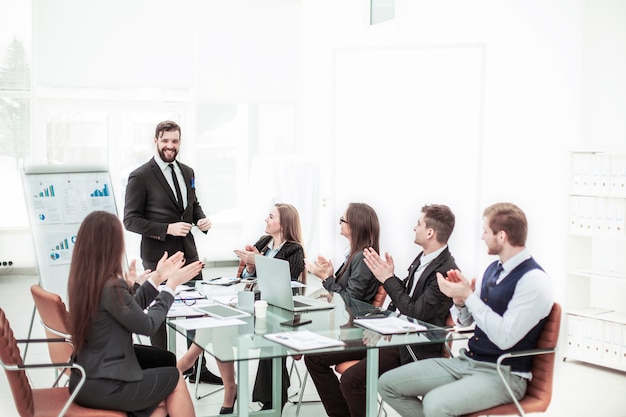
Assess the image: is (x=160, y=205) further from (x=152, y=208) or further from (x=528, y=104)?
(x=528, y=104)

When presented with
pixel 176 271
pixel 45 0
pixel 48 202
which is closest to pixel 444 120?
pixel 48 202

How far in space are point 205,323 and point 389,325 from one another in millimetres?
829

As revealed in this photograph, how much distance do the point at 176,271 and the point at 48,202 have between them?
226 centimetres

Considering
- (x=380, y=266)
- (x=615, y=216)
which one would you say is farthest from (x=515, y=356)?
(x=615, y=216)

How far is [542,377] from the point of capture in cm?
325

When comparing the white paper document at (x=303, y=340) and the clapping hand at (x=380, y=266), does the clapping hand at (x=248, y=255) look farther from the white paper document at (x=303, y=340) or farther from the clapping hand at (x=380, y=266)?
the white paper document at (x=303, y=340)

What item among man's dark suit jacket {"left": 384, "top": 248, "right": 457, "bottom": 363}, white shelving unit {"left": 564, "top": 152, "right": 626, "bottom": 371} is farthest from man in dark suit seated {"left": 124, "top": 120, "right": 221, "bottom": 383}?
white shelving unit {"left": 564, "top": 152, "right": 626, "bottom": 371}

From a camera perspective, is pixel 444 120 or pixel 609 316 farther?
pixel 444 120

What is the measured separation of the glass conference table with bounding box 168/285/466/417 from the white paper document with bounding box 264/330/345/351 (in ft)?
0.08

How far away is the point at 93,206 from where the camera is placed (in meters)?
5.47

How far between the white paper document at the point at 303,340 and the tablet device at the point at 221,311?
478 mm

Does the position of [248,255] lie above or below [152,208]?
below

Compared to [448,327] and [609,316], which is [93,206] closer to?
[448,327]

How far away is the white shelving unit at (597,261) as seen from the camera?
5664 mm
